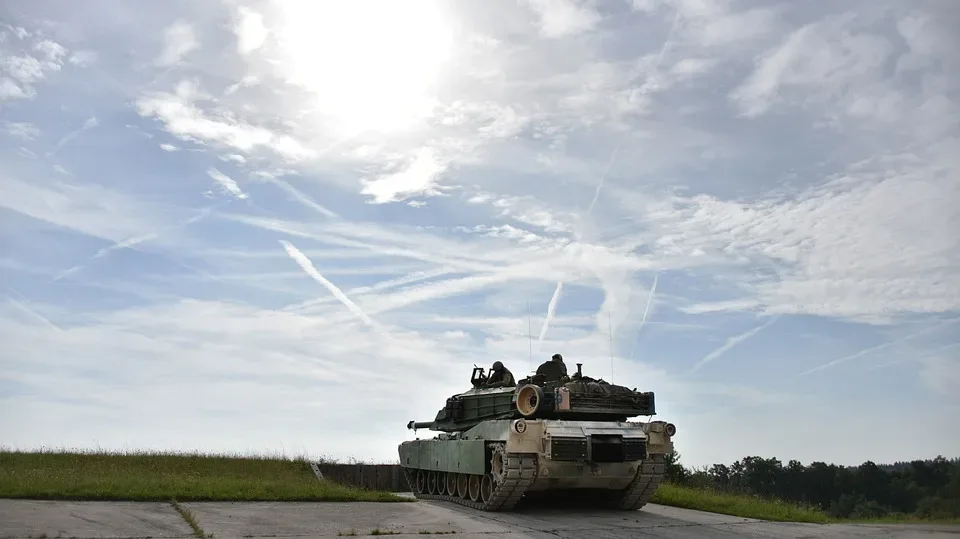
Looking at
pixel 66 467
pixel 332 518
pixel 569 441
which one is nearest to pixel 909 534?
pixel 569 441

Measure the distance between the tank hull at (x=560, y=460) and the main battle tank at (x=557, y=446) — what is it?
0.02 meters

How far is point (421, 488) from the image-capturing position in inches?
843

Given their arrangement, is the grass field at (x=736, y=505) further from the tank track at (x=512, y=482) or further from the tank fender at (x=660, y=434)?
the tank track at (x=512, y=482)

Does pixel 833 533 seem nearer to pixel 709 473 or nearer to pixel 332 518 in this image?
pixel 332 518

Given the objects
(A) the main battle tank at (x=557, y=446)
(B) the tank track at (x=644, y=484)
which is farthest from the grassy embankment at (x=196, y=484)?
(A) the main battle tank at (x=557, y=446)

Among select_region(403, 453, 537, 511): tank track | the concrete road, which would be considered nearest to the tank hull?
select_region(403, 453, 537, 511): tank track

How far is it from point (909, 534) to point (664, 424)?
524 centimetres

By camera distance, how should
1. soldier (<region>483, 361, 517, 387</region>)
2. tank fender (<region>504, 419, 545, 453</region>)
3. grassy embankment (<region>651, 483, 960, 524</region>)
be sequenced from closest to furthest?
1. grassy embankment (<region>651, 483, 960, 524</region>)
2. tank fender (<region>504, 419, 545, 453</region>)
3. soldier (<region>483, 361, 517, 387</region>)

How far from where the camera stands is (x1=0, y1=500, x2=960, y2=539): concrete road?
1144cm

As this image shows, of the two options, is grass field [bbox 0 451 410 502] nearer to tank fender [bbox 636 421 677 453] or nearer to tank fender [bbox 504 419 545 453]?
tank fender [bbox 504 419 545 453]

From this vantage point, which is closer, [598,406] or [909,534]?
[909,534]

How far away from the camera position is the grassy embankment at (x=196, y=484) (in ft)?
47.9

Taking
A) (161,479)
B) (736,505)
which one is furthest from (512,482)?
(161,479)

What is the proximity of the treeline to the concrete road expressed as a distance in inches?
22.0
